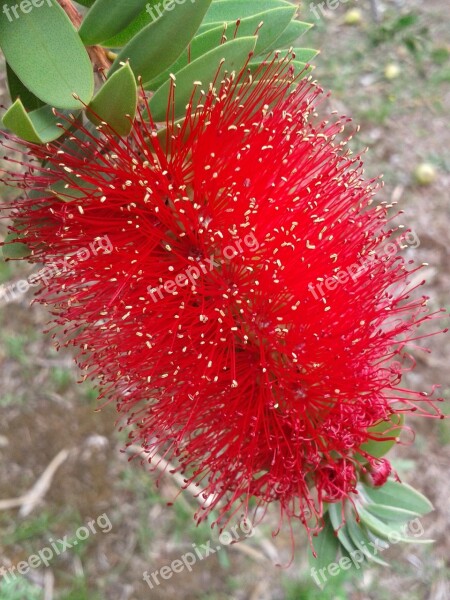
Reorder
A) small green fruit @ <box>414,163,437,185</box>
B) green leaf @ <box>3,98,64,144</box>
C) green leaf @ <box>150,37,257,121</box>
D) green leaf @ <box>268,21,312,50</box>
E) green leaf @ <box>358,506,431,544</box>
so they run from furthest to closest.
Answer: small green fruit @ <box>414,163,437,185</box> → green leaf @ <box>358,506,431,544</box> → green leaf @ <box>268,21,312,50</box> → green leaf @ <box>150,37,257,121</box> → green leaf @ <box>3,98,64,144</box>

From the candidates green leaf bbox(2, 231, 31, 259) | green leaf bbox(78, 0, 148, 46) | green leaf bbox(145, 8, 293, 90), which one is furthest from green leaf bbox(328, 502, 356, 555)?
green leaf bbox(78, 0, 148, 46)

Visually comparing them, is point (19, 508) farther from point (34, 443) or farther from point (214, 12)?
point (214, 12)

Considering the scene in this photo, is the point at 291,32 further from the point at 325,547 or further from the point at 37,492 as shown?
the point at 37,492

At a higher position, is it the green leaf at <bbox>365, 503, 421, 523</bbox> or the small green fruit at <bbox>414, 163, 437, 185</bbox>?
the green leaf at <bbox>365, 503, 421, 523</bbox>

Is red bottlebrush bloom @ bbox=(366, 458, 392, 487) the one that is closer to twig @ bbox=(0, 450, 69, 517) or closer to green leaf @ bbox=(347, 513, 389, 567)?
green leaf @ bbox=(347, 513, 389, 567)

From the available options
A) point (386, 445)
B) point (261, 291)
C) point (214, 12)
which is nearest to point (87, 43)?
point (214, 12)

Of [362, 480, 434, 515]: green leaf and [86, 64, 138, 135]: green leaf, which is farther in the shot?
[362, 480, 434, 515]: green leaf
